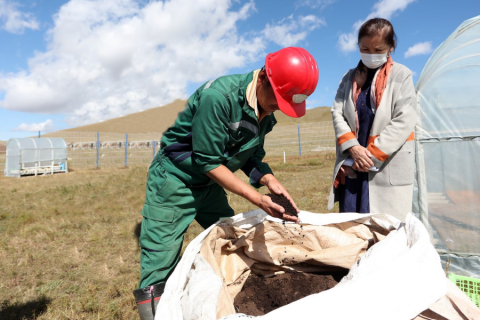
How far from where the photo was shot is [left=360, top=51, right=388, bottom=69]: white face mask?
209cm

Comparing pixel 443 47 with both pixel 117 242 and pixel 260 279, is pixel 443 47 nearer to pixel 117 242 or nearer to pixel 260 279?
pixel 260 279

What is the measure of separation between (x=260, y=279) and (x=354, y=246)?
0.52 meters

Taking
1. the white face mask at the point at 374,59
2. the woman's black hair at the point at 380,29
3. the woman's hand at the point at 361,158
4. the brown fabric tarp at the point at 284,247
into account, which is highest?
the woman's black hair at the point at 380,29

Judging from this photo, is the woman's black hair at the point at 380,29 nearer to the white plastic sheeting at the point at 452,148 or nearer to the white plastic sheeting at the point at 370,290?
the white plastic sheeting at the point at 452,148

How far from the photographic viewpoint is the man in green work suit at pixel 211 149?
4.80 ft

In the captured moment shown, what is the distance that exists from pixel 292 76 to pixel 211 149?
1.59ft

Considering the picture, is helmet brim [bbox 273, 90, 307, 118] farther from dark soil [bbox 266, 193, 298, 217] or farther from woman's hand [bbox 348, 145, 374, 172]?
woman's hand [bbox 348, 145, 374, 172]

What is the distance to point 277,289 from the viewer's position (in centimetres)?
166

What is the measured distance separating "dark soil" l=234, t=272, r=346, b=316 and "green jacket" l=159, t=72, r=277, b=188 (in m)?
0.61

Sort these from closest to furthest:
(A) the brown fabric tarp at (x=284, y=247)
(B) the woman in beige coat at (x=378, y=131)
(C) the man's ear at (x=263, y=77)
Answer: (C) the man's ear at (x=263, y=77) → (A) the brown fabric tarp at (x=284, y=247) → (B) the woman in beige coat at (x=378, y=131)

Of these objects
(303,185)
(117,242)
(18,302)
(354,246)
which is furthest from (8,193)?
(354,246)

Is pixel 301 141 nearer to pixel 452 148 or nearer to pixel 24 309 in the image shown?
pixel 452 148

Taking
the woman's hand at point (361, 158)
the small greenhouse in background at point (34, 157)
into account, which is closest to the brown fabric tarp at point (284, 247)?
the woman's hand at point (361, 158)

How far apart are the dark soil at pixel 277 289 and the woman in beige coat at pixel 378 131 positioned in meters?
0.63
